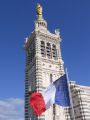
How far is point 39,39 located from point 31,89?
15.6 meters

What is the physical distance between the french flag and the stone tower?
1104 inches

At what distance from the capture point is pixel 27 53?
66.6m

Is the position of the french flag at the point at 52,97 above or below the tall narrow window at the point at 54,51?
below

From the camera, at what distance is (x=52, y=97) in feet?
69.2

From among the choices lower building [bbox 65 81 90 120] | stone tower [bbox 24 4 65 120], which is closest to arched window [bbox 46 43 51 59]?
stone tower [bbox 24 4 65 120]

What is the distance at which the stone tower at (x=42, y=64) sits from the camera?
51562mm

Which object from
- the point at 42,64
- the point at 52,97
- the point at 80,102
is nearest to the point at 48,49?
the point at 42,64

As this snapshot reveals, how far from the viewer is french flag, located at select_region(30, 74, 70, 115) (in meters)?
20.4

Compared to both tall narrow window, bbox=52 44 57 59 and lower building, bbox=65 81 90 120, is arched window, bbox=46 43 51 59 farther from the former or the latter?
lower building, bbox=65 81 90 120

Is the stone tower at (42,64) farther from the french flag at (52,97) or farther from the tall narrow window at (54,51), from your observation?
the french flag at (52,97)

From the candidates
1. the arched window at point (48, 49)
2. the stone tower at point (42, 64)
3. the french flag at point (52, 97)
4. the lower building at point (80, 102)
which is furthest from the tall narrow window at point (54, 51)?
the french flag at point (52, 97)

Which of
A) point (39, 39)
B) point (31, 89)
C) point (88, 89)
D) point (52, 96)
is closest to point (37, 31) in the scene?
point (39, 39)

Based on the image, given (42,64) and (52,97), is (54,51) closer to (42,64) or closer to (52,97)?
(42,64)

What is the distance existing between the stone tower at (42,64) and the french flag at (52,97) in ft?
92.0
